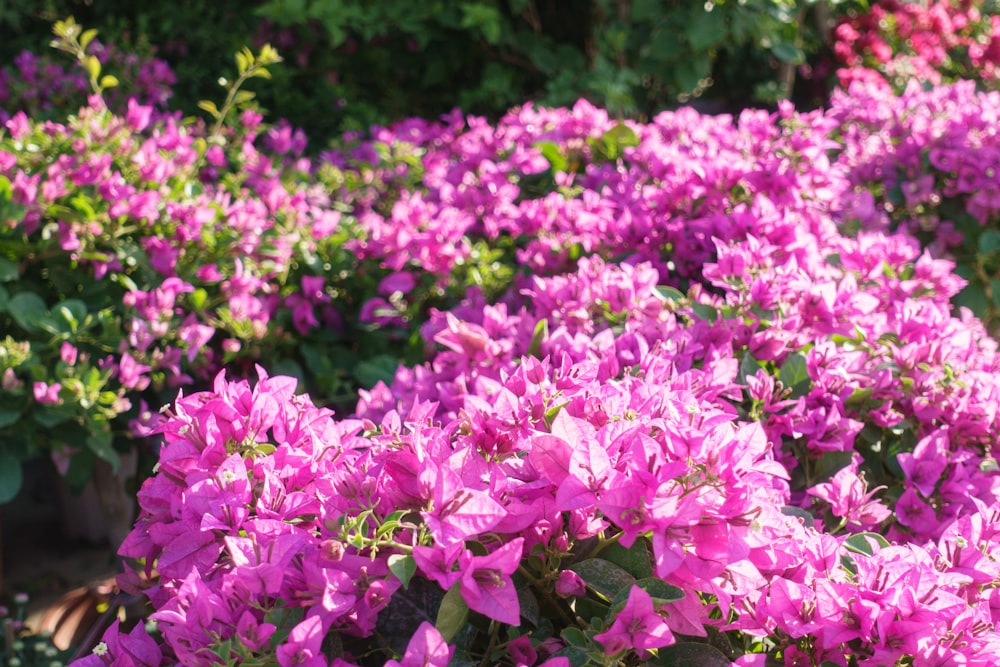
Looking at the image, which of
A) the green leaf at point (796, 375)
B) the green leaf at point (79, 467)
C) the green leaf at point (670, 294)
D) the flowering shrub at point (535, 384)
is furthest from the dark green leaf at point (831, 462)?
the green leaf at point (79, 467)

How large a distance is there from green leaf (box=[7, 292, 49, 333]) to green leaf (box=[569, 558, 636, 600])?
1.51m

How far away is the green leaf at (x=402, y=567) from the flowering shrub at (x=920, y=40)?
602 centimetres

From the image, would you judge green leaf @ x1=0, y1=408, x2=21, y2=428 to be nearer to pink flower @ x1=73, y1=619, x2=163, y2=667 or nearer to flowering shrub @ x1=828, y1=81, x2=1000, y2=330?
pink flower @ x1=73, y1=619, x2=163, y2=667

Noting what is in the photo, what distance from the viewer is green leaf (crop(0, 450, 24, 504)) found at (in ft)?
6.57

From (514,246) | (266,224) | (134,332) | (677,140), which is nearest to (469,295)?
(514,246)

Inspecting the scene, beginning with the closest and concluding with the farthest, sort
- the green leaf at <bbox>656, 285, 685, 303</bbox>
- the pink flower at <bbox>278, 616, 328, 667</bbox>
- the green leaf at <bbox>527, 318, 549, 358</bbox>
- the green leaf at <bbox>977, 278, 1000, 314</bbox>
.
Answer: the pink flower at <bbox>278, 616, 328, 667</bbox>
the green leaf at <bbox>527, 318, 549, 358</bbox>
the green leaf at <bbox>656, 285, 685, 303</bbox>
the green leaf at <bbox>977, 278, 1000, 314</bbox>

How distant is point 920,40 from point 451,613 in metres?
6.56

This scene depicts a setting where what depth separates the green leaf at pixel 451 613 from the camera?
0.86m

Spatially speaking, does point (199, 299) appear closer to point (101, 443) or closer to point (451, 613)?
point (101, 443)

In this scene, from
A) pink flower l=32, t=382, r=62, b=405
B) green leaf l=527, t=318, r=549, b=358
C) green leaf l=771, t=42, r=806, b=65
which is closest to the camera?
green leaf l=527, t=318, r=549, b=358

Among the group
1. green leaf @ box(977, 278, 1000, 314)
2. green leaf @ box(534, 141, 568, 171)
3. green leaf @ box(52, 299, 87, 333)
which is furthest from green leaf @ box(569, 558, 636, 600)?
green leaf @ box(977, 278, 1000, 314)

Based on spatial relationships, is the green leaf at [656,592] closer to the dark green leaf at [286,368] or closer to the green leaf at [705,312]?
the green leaf at [705,312]

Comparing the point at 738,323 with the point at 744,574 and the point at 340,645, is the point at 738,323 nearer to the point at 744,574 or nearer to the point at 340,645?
the point at 744,574

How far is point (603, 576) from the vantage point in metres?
0.92
